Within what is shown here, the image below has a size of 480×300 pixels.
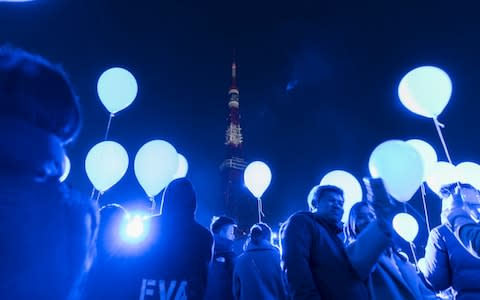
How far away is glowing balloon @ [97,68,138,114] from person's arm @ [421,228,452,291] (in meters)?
4.79

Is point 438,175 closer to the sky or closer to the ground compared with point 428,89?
closer to the ground

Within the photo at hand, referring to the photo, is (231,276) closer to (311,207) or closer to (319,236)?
(311,207)

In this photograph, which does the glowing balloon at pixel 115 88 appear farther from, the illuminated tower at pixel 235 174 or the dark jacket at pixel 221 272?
the illuminated tower at pixel 235 174

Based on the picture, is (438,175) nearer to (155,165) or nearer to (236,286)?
(236,286)

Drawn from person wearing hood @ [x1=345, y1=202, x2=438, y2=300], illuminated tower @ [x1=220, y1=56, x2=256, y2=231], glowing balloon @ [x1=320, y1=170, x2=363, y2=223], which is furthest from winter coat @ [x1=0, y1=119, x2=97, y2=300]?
illuminated tower @ [x1=220, y1=56, x2=256, y2=231]

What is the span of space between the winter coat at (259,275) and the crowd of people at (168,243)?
10 millimetres

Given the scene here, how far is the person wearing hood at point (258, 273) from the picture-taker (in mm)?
3094

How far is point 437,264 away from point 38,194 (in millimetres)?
2785

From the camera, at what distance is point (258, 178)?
326 inches

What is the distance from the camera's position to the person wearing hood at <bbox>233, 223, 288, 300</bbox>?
3094 millimetres

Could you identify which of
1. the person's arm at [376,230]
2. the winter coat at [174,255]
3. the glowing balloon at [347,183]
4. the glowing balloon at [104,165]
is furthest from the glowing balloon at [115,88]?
the person's arm at [376,230]

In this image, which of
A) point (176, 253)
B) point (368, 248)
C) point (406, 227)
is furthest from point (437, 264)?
point (406, 227)

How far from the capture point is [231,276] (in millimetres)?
3189

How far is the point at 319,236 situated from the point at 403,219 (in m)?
8.33
